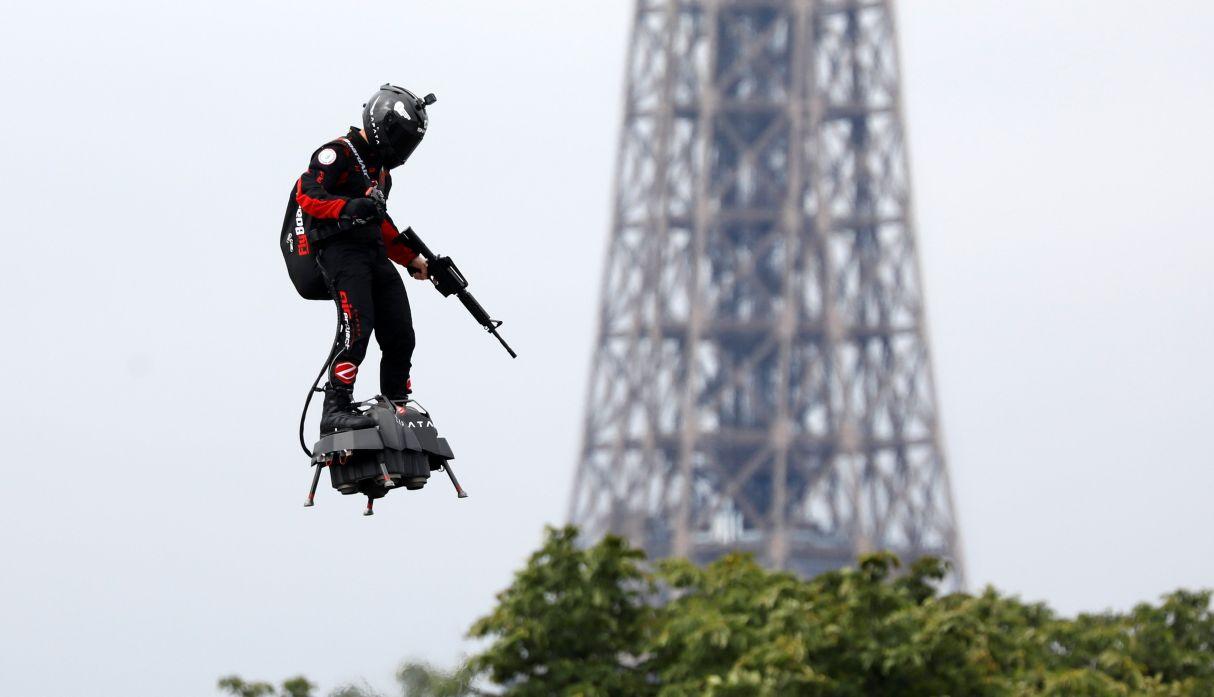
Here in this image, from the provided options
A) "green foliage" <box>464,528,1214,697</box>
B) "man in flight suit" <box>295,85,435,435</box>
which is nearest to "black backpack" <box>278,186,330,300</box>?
"man in flight suit" <box>295,85,435,435</box>

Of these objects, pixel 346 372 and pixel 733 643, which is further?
pixel 733 643

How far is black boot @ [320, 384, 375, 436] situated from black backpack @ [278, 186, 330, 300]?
652mm

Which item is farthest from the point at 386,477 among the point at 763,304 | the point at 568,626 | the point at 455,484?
the point at 763,304

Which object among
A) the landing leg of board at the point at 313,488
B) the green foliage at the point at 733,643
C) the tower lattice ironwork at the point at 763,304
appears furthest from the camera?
the tower lattice ironwork at the point at 763,304

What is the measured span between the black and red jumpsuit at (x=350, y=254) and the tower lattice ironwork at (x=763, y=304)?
130881 millimetres

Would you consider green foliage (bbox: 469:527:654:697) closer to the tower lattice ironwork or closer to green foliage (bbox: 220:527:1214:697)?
green foliage (bbox: 220:527:1214:697)

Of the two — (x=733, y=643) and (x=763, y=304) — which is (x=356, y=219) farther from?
(x=763, y=304)

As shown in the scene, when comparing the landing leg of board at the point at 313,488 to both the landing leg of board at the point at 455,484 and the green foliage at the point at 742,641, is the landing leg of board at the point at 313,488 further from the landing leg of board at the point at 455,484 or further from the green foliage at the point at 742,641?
the green foliage at the point at 742,641

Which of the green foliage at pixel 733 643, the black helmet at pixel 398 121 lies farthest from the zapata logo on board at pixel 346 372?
the green foliage at pixel 733 643

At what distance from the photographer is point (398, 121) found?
2139 cm

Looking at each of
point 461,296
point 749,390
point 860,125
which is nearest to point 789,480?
point 749,390

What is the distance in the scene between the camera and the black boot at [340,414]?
21500 mm

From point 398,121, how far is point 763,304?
14114 centimetres

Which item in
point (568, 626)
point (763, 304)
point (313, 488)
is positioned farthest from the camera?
point (763, 304)
